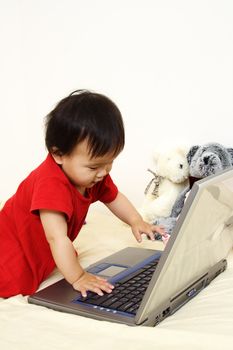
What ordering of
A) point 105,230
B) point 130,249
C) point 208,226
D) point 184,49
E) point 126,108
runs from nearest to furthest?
1. point 208,226
2. point 130,249
3. point 105,230
4. point 184,49
5. point 126,108

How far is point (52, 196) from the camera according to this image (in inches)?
32.9

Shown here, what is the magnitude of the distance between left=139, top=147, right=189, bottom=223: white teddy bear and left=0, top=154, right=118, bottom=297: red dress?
399mm

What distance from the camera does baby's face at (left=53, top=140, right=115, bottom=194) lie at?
2.77 feet

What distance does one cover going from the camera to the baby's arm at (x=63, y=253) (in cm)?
78

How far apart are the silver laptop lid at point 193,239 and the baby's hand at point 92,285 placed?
→ 12 centimetres

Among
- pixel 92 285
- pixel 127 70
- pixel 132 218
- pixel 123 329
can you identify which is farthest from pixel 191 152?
pixel 123 329

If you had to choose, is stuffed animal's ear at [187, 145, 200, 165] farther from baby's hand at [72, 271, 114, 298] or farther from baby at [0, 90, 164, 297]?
baby's hand at [72, 271, 114, 298]

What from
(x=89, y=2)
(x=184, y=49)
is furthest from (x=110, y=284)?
(x=89, y=2)

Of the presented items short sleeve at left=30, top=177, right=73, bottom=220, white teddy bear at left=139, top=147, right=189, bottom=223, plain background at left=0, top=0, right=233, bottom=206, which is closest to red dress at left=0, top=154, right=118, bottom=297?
short sleeve at left=30, top=177, right=73, bottom=220

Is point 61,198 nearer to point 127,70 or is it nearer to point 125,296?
point 125,296

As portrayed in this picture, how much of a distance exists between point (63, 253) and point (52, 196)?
11cm

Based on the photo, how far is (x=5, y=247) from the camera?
94 centimetres

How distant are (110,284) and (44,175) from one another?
10.2 inches

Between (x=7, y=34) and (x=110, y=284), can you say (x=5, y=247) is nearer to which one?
(x=110, y=284)
